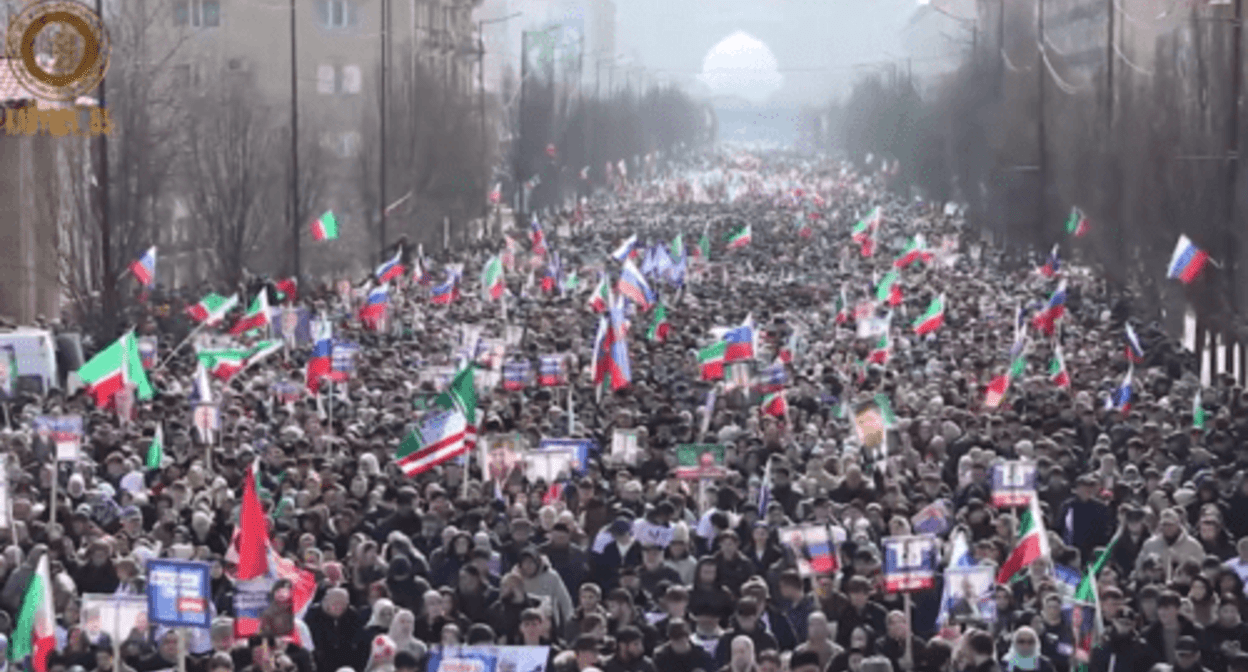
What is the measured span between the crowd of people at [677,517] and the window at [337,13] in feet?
202

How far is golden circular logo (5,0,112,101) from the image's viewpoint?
50.6 m

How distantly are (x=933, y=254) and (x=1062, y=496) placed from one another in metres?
40.5

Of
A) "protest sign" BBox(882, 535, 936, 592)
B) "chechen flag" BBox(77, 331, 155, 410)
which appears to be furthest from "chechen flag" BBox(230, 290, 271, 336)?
"protest sign" BBox(882, 535, 936, 592)

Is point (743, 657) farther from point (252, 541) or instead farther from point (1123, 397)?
point (1123, 397)

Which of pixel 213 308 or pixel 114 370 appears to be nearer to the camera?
pixel 114 370

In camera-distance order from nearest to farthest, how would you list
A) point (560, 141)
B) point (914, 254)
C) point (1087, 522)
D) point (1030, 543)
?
point (1030, 543) → point (1087, 522) → point (914, 254) → point (560, 141)

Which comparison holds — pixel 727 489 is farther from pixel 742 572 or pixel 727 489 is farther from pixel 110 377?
pixel 110 377

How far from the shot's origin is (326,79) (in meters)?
Answer: 97.8

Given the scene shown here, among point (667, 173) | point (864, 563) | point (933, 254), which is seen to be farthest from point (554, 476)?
point (667, 173)

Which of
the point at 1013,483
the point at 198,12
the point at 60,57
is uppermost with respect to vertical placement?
the point at 60,57

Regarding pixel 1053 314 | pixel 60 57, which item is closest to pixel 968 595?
pixel 1053 314

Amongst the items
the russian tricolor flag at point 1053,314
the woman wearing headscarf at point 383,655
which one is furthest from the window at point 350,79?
the woman wearing headscarf at point 383,655

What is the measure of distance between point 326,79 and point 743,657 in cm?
8426

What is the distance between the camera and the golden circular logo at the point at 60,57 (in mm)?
50594
